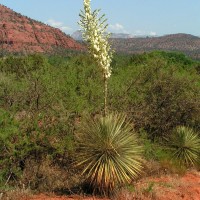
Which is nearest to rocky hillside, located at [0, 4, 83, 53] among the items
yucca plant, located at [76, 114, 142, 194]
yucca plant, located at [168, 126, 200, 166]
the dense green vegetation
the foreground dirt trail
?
the dense green vegetation

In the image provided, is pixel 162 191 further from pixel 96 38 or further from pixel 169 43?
pixel 169 43

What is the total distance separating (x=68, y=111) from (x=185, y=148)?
15.0 feet

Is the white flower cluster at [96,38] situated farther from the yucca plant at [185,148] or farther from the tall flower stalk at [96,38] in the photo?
the yucca plant at [185,148]

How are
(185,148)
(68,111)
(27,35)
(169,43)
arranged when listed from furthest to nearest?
(169,43)
(27,35)
(185,148)
(68,111)

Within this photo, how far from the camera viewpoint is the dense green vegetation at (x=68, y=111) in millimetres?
9656

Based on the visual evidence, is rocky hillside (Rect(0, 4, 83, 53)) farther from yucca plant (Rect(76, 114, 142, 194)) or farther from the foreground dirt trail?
yucca plant (Rect(76, 114, 142, 194))

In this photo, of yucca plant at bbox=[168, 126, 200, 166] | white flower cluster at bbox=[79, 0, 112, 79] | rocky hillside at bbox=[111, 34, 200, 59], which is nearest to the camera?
white flower cluster at bbox=[79, 0, 112, 79]

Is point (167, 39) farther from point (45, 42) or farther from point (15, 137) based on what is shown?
point (15, 137)

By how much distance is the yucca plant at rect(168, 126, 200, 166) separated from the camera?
43.3 ft

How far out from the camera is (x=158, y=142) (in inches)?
561

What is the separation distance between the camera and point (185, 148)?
13375mm

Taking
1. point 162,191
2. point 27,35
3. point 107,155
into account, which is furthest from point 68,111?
point 27,35

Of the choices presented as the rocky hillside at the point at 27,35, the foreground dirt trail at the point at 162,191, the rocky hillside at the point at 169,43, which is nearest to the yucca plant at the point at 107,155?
the foreground dirt trail at the point at 162,191

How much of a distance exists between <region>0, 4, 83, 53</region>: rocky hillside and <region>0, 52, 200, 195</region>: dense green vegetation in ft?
247
